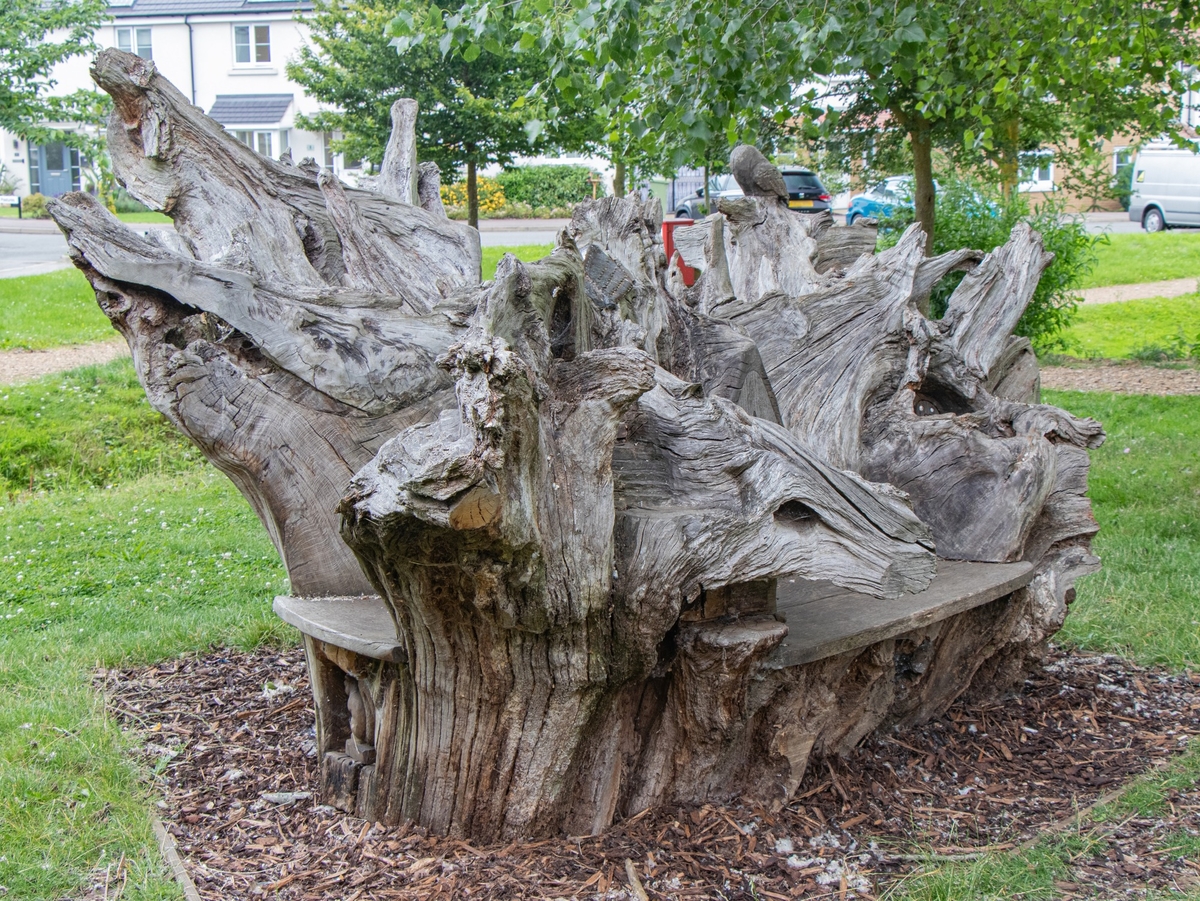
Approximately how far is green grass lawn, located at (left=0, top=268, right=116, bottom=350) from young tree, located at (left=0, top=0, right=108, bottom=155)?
218 cm

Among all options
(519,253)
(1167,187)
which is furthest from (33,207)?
(1167,187)

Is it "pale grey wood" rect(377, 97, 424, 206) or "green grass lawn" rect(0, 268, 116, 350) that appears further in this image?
"green grass lawn" rect(0, 268, 116, 350)

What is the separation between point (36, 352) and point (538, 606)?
10.7 meters

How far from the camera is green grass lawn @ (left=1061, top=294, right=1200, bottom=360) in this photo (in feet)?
41.2

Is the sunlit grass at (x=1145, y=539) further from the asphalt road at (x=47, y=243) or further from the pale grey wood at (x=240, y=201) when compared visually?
the asphalt road at (x=47, y=243)

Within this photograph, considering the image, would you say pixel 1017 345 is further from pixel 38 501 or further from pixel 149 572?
pixel 38 501

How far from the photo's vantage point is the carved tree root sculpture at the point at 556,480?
2.69m

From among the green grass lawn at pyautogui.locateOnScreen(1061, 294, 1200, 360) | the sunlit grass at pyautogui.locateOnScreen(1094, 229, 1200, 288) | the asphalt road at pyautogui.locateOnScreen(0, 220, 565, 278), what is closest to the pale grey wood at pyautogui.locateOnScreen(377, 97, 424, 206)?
the green grass lawn at pyautogui.locateOnScreen(1061, 294, 1200, 360)

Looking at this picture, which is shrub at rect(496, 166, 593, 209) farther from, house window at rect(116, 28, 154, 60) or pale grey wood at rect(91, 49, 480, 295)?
pale grey wood at rect(91, 49, 480, 295)

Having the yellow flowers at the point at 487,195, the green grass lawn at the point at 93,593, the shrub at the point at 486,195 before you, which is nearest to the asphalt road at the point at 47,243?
the shrub at the point at 486,195

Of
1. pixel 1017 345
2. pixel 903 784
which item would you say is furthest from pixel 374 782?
pixel 1017 345

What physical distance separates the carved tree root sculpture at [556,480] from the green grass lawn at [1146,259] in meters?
14.4

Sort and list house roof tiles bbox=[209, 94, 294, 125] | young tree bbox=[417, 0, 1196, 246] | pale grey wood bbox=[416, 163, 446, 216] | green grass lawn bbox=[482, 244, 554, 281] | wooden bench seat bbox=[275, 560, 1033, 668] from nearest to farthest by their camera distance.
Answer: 1. wooden bench seat bbox=[275, 560, 1033, 668]
2. pale grey wood bbox=[416, 163, 446, 216]
3. young tree bbox=[417, 0, 1196, 246]
4. green grass lawn bbox=[482, 244, 554, 281]
5. house roof tiles bbox=[209, 94, 294, 125]

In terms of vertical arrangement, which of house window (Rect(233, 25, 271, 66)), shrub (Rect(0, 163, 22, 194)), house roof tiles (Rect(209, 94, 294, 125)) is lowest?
shrub (Rect(0, 163, 22, 194))
